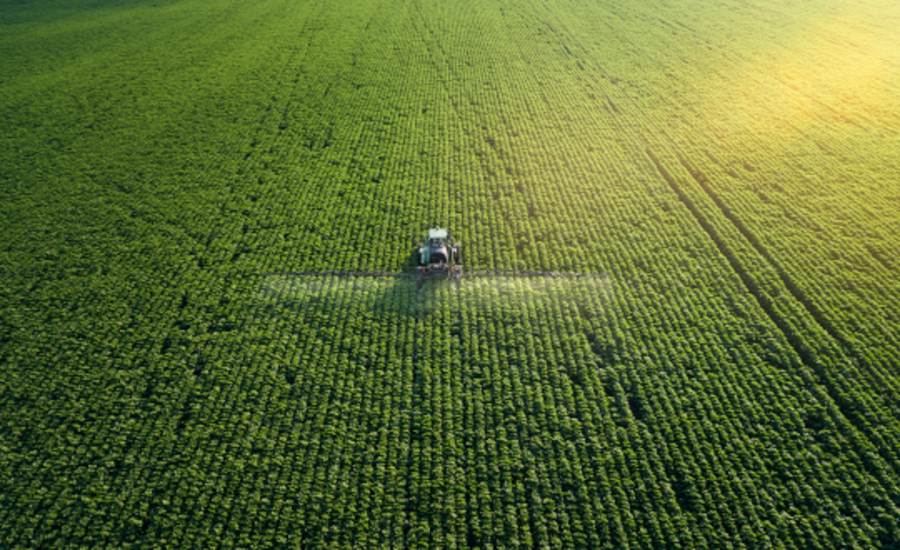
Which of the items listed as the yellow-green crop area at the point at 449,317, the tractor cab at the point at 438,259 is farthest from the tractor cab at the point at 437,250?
the yellow-green crop area at the point at 449,317

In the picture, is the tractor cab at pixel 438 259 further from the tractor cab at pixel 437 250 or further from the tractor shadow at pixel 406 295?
the tractor shadow at pixel 406 295

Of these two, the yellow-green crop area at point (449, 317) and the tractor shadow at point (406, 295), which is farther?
the tractor shadow at point (406, 295)

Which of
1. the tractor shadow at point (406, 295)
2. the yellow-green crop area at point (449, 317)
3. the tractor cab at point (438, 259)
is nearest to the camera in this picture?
the yellow-green crop area at point (449, 317)

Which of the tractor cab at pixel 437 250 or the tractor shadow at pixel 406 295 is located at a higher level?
the tractor cab at pixel 437 250

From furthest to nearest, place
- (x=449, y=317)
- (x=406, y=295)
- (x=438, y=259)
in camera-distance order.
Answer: (x=438, y=259)
(x=406, y=295)
(x=449, y=317)

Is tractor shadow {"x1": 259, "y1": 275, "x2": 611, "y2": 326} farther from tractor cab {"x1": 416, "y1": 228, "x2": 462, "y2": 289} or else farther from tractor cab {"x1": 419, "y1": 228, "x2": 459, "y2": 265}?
tractor cab {"x1": 419, "y1": 228, "x2": 459, "y2": 265}

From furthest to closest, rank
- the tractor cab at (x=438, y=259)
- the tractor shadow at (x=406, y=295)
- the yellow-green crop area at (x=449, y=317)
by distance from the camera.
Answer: the tractor cab at (x=438, y=259) → the tractor shadow at (x=406, y=295) → the yellow-green crop area at (x=449, y=317)

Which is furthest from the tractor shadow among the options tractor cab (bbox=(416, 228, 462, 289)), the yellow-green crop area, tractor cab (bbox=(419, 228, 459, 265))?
tractor cab (bbox=(419, 228, 459, 265))

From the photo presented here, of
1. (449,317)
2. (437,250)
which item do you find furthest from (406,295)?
A: (437,250)

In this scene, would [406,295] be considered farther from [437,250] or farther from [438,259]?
[437,250]
